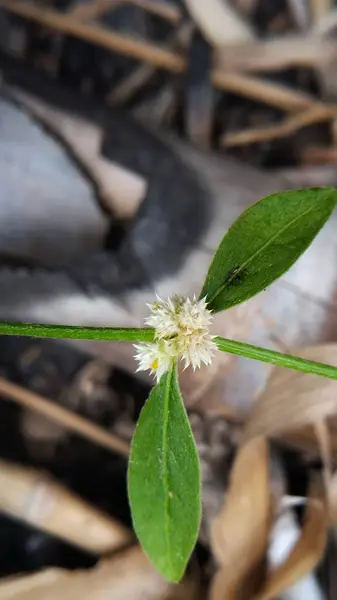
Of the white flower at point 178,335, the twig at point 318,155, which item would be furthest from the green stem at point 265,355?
the twig at point 318,155

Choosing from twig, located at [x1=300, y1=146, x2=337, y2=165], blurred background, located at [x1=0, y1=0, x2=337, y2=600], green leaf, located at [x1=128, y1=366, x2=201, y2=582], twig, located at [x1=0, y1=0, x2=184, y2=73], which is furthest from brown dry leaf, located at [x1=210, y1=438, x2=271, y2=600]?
twig, located at [x1=0, y1=0, x2=184, y2=73]

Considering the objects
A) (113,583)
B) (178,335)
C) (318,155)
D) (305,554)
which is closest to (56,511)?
(113,583)

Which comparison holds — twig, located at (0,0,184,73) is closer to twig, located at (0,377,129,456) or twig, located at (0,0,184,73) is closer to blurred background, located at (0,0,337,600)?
blurred background, located at (0,0,337,600)

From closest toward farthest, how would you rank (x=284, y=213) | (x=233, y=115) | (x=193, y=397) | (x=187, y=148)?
(x=284, y=213)
(x=193, y=397)
(x=187, y=148)
(x=233, y=115)

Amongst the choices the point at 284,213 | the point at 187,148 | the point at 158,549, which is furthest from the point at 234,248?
the point at 187,148

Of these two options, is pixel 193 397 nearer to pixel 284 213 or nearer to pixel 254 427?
pixel 254 427

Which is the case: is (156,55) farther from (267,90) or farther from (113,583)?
(113,583)
